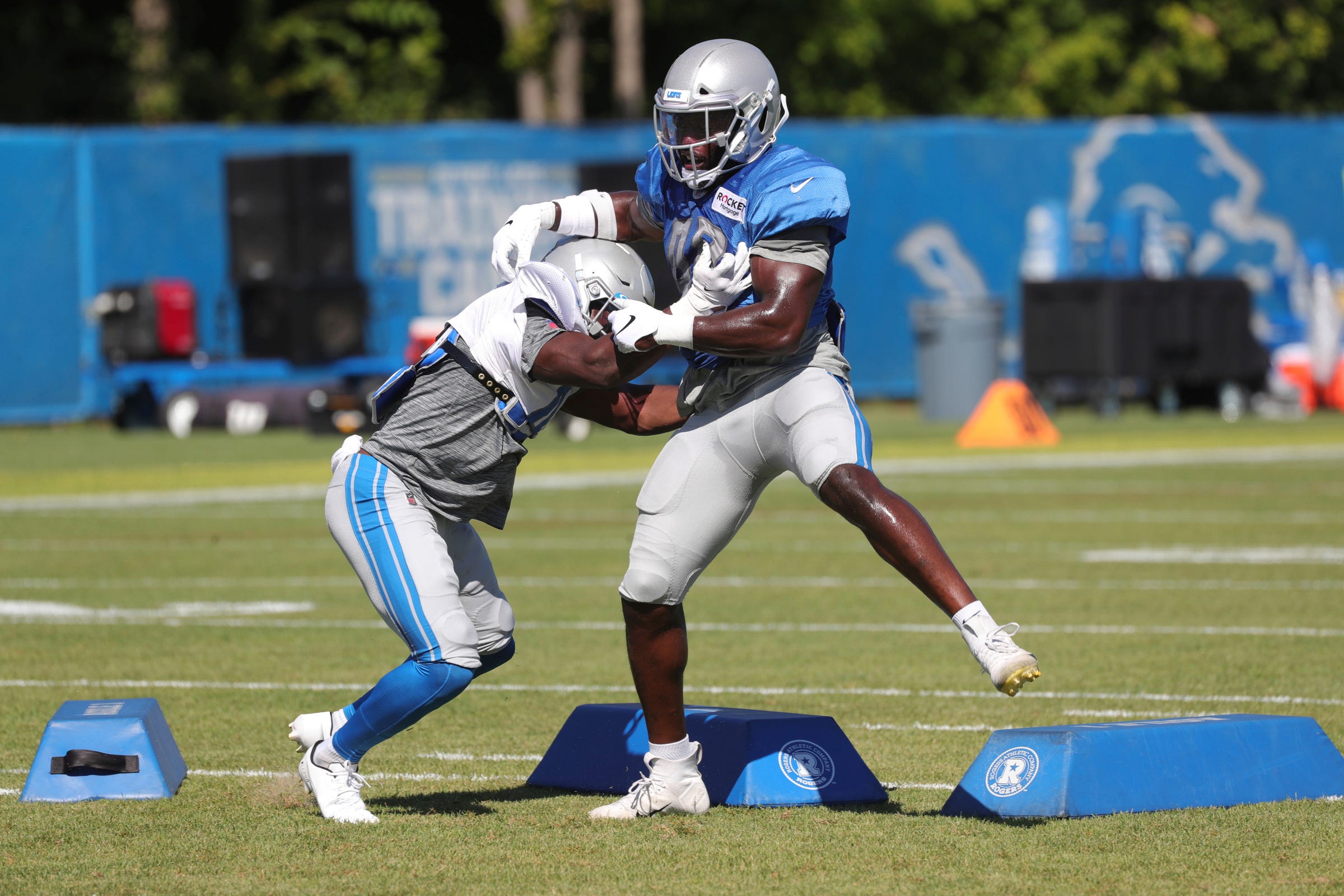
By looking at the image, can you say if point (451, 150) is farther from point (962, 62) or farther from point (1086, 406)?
point (962, 62)

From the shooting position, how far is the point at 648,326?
522 cm

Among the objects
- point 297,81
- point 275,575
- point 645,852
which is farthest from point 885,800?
point 297,81

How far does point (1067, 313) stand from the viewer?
2417 centimetres

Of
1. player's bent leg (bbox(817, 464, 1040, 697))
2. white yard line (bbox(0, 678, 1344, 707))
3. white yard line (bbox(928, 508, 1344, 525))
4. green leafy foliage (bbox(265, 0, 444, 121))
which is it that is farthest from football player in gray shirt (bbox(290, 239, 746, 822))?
green leafy foliage (bbox(265, 0, 444, 121))

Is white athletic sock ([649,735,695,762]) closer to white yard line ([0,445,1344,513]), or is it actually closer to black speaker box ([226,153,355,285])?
white yard line ([0,445,1344,513])

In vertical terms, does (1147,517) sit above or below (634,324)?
below

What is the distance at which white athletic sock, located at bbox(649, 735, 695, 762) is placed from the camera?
552 cm

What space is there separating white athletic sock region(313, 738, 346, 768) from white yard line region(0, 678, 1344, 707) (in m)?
2.10

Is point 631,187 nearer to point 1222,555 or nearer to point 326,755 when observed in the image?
point 1222,555

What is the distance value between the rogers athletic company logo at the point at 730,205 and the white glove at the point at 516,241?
0.50m

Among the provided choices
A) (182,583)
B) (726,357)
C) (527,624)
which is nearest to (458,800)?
(726,357)

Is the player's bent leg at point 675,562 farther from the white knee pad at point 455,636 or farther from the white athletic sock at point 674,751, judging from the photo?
the white knee pad at point 455,636

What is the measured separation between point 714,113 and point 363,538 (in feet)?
4.75

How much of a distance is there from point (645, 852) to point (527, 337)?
135cm
